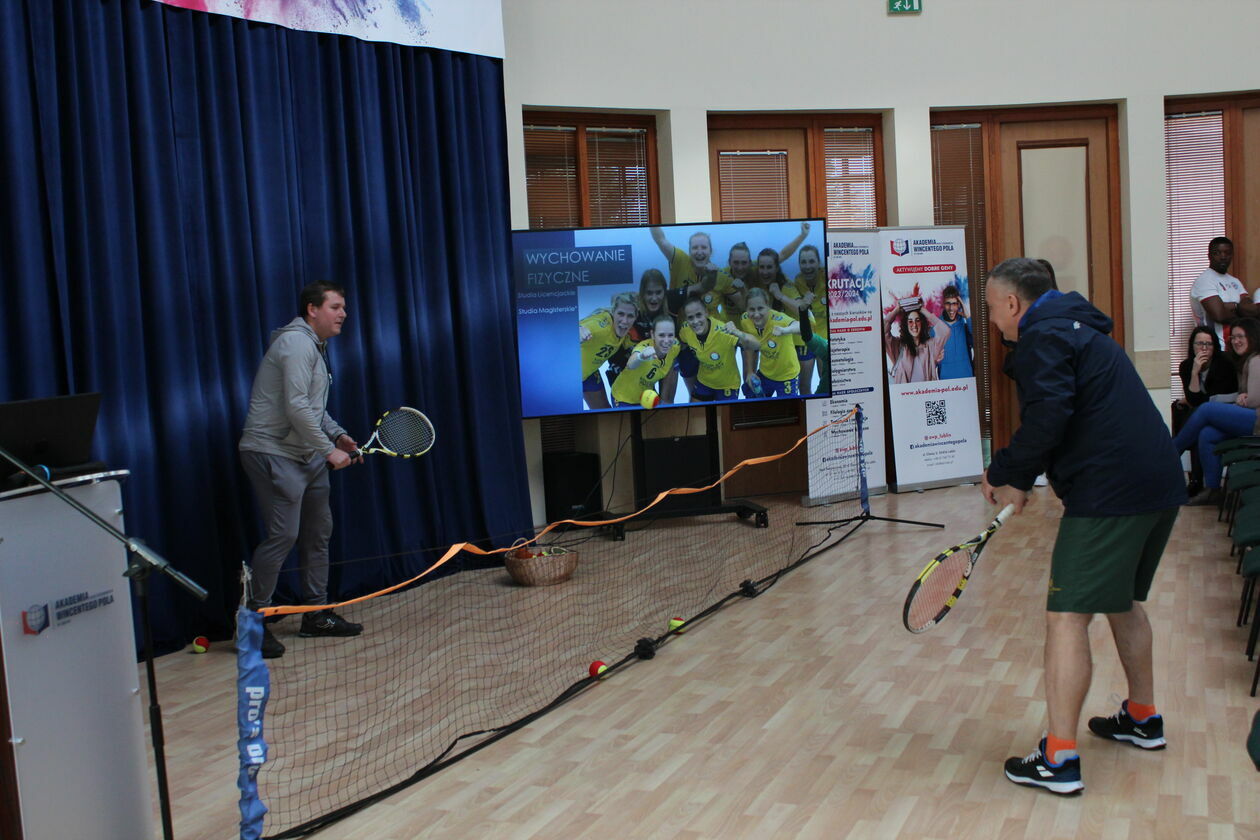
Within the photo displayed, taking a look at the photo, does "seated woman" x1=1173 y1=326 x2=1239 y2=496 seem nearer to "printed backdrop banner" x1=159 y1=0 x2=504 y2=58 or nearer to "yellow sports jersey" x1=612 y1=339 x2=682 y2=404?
"yellow sports jersey" x1=612 y1=339 x2=682 y2=404

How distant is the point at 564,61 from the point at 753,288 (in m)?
2.12

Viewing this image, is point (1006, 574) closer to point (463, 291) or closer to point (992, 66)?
point (463, 291)

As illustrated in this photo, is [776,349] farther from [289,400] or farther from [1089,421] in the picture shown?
[1089,421]

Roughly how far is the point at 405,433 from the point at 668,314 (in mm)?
2449

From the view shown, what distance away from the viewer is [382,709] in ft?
14.2

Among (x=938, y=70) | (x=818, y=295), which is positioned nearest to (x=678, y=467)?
(x=818, y=295)

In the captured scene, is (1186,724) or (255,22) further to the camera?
(255,22)

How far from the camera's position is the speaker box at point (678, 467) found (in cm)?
768

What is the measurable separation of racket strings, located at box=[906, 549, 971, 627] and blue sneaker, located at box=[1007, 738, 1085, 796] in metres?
0.48

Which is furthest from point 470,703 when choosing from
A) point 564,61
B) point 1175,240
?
point 1175,240

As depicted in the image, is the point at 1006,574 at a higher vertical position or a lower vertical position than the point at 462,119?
lower

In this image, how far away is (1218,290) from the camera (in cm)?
873

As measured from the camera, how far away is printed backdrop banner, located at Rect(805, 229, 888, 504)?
8.35 metres

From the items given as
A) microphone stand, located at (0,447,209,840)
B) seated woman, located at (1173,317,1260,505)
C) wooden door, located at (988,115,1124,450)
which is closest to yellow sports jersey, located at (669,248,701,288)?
wooden door, located at (988,115,1124,450)
